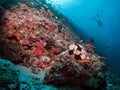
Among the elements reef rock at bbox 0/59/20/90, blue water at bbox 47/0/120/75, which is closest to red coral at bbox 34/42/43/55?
reef rock at bbox 0/59/20/90

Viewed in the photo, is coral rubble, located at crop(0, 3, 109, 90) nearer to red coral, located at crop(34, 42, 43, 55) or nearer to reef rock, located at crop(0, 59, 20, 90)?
red coral, located at crop(34, 42, 43, 55)

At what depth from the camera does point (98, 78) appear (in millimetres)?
7324

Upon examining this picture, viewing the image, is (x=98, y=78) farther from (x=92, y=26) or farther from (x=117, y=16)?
(x=92, y=26)

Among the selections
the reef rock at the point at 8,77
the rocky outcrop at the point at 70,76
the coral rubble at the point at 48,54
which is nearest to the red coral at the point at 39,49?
the coral rubble at the point at 48,54

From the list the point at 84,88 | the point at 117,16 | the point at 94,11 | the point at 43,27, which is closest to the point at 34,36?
the point at 43,27

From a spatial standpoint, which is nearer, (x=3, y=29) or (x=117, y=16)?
(x=3, y=29)

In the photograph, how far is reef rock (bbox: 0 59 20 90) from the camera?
172 inches

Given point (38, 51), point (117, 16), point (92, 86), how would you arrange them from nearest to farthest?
point (92, 86)
point (38, 51)
point (117, 16)

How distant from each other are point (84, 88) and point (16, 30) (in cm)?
451

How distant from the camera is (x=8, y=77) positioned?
15.0ft

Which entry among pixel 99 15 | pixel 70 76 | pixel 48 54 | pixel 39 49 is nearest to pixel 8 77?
pixel 70 76

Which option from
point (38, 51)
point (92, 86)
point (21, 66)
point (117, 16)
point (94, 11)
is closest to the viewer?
point (92, 86)

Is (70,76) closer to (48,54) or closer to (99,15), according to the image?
(48,54)

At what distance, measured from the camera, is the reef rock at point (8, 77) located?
436 cm
